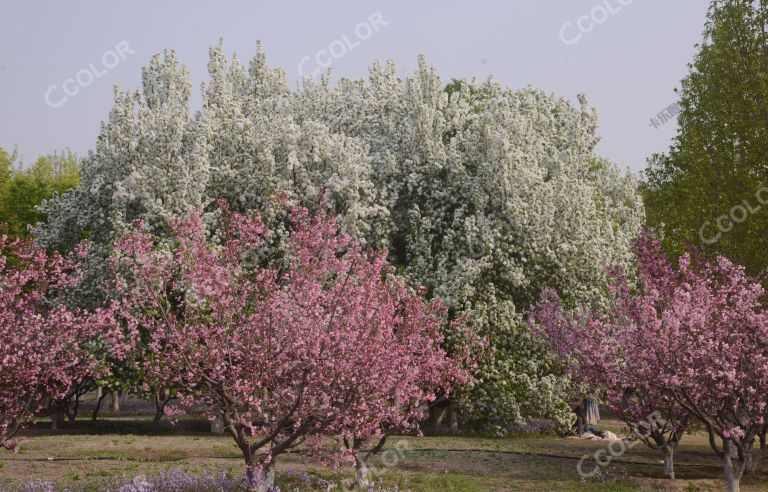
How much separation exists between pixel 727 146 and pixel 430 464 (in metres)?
17.4

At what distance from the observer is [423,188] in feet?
123

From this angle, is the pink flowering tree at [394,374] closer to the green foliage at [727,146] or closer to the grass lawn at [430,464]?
the grass lawn at [430,464]

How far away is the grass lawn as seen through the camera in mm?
22266

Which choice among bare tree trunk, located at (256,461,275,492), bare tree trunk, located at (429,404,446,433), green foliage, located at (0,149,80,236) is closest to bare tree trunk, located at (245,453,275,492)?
bare tree trunk, located at (256,461,275,492)

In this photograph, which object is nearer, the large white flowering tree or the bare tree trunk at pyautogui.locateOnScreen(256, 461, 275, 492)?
the bare tree trunk at pyautogui.locateOnScreen(256, 461, 275, 492)

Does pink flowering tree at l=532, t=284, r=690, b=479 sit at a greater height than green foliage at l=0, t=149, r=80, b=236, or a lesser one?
lesser

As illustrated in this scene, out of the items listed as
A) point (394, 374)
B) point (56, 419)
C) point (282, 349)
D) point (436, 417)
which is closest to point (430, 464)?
point (394, 374)

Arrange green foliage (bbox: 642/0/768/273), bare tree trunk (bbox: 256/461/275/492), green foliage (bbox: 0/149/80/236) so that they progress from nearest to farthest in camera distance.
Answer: bare tree trunk (bbox: 256/461/275/492) < green foliage (bbox: 642/0/768/273) < green foliage (bbox: 0/149/80/236)

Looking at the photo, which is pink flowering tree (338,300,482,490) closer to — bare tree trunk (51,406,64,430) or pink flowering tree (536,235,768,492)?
pink flowering tree (536,235,768,492)

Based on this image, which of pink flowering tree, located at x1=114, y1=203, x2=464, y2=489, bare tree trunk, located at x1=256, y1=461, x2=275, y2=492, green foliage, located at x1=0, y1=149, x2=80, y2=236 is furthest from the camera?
green foliage, located at x1=0, y1=149, x2=80, y2=236

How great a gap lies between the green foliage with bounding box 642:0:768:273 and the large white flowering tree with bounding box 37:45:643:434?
4.32 metres

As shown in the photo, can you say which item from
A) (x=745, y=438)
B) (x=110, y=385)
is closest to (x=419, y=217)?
(x=110, y=385)

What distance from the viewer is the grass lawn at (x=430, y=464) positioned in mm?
22266

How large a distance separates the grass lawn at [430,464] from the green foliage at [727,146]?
28.0 ft
